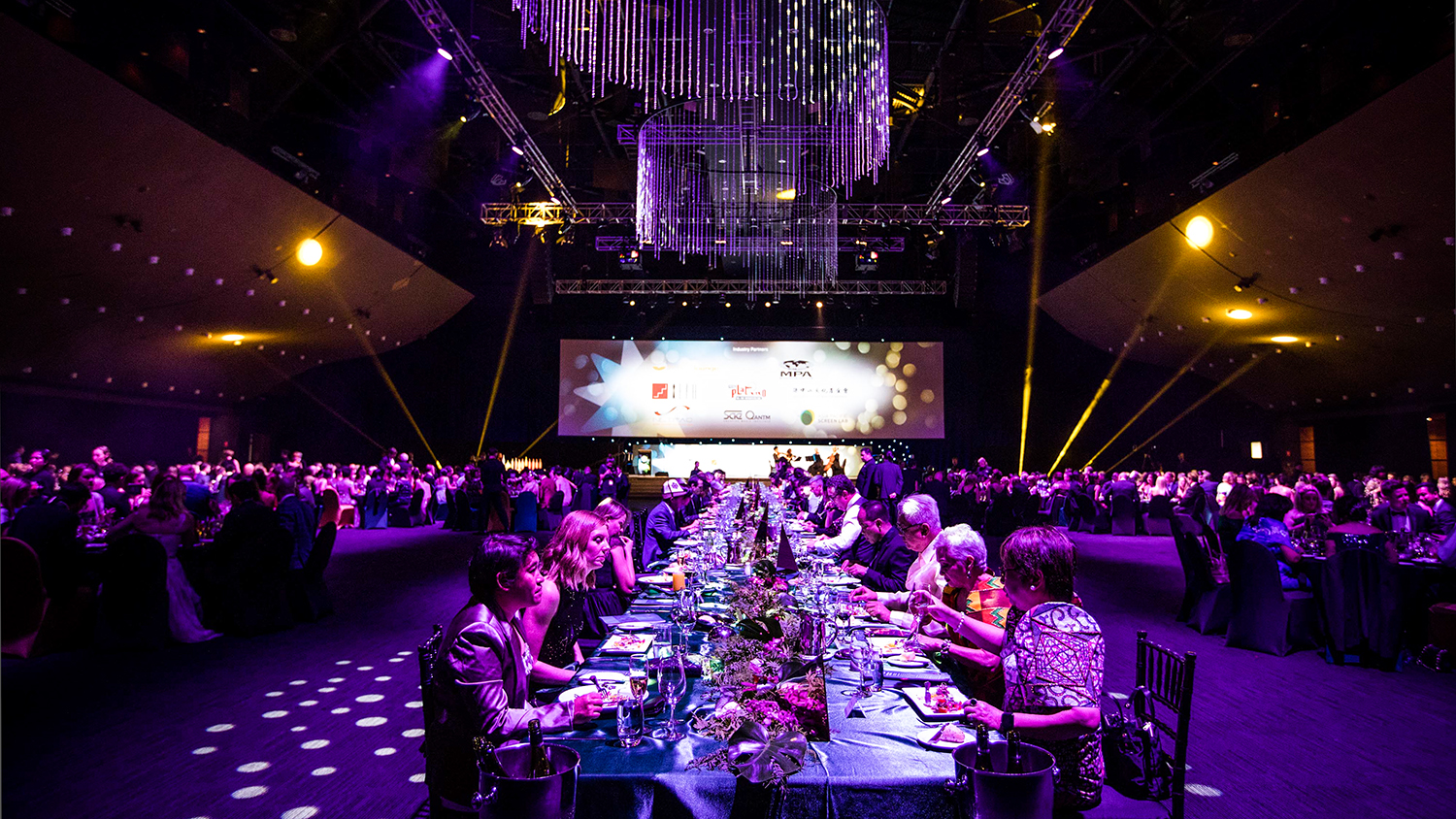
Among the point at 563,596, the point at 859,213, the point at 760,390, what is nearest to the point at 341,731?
the point at 563,596

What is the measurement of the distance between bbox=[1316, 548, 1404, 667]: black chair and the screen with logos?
1215 cm

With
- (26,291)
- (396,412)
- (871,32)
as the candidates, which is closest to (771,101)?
(871,32)

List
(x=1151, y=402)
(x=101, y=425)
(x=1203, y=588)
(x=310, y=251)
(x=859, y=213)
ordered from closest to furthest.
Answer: (x=1203, y=588) < (x=310, y=251) < (x=859, y=213) < (x=101, y=425) < (x=1151, y=402)

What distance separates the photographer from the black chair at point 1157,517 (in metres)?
12.9

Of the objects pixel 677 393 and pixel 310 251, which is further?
pixel 677 393

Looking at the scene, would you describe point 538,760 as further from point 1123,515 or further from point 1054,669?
point 1123,515

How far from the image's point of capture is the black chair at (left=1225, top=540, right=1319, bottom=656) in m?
5.30

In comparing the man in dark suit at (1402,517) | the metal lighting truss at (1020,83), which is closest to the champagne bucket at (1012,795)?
the metal lighting truss at (1020,83)

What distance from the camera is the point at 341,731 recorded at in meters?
3.72

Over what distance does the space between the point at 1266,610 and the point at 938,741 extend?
4.84 metres

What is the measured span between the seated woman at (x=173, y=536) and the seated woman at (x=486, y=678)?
4506 mm

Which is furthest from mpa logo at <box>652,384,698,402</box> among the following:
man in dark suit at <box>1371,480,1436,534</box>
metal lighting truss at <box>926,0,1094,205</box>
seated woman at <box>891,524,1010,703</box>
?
seated woman at <box>891,524,1010,703</box>

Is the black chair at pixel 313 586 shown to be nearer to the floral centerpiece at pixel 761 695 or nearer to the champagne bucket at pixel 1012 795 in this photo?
the floral centerpiece at pixel 761 695

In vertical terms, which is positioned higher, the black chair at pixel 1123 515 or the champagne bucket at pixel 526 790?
the champagne bucket at pixel 526 790
